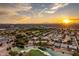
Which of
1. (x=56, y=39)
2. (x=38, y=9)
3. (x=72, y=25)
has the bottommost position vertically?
(x=56, y=39)

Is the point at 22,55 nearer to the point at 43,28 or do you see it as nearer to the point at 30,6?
the point at 43,28

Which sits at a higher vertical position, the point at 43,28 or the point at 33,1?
the point at 33,1

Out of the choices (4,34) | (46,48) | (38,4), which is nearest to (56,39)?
(46,48)

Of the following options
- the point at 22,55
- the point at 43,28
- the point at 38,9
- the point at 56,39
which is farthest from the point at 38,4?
the point at 22,55

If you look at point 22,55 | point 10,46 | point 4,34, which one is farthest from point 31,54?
point 4,34

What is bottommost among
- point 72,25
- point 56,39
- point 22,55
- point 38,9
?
point 22,55

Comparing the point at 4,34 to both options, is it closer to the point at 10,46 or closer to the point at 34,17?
the point at 10,46

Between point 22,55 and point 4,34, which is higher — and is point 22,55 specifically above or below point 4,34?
below
